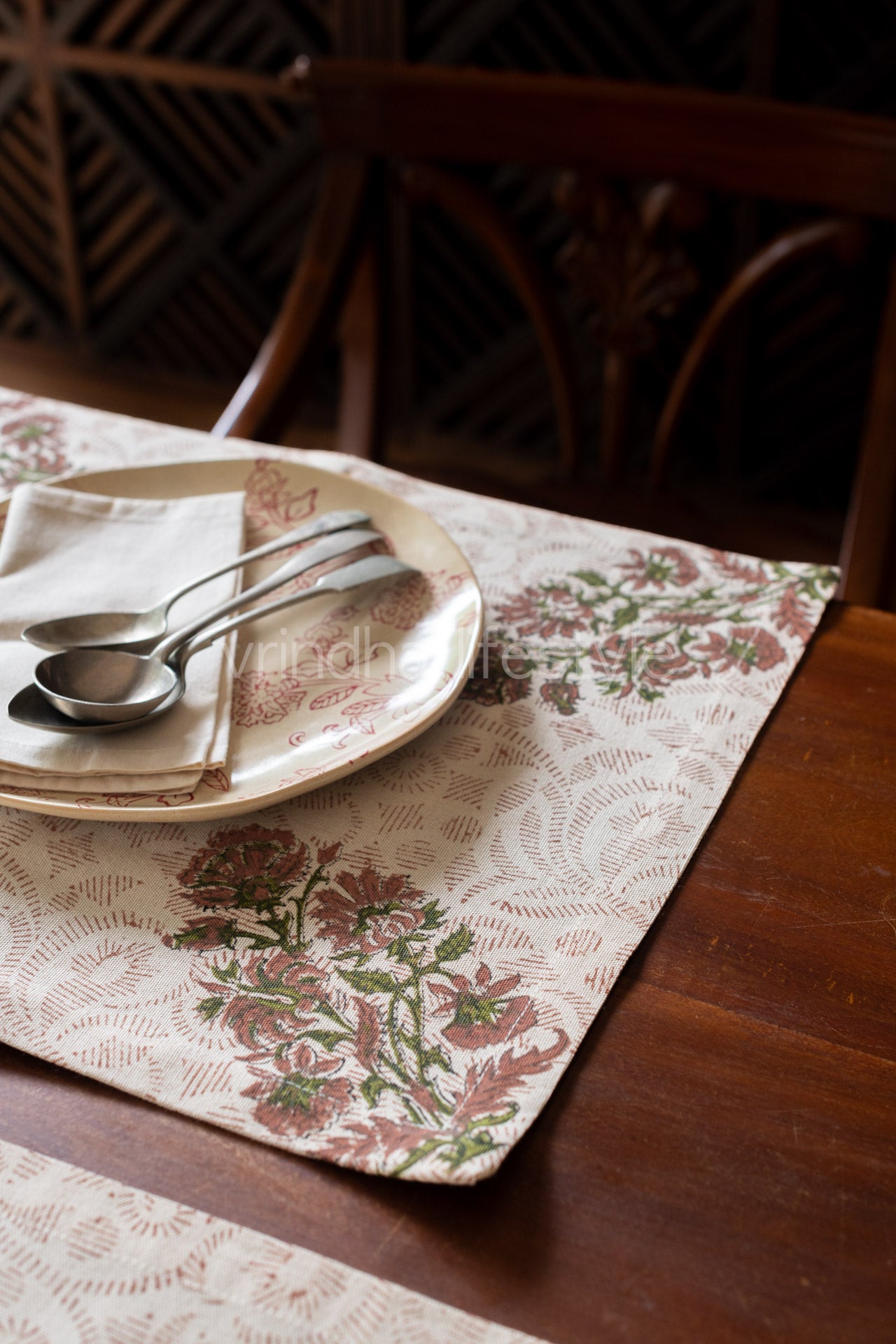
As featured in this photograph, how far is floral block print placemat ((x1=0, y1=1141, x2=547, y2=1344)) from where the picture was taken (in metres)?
0.29

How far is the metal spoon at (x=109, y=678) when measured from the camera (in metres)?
0.43

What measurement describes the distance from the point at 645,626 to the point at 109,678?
0.25 meters

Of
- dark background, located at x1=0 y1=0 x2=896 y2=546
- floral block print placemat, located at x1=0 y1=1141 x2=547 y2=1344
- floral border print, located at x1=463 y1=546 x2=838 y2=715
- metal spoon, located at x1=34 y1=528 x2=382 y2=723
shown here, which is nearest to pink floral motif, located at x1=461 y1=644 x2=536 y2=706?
floral border print, located at x1=463 y1=546 x2=838 y2=715

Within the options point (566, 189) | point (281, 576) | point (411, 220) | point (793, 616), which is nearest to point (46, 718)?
point (281, 576)

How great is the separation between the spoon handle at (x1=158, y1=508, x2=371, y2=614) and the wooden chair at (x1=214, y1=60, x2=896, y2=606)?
0.90 ft

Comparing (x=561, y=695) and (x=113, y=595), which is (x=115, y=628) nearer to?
(x=113, y=595)

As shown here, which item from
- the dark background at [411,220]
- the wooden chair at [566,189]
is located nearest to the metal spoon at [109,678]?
the wooden chair at [566,189]

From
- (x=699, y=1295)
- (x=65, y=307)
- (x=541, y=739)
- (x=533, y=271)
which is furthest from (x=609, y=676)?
(x=65, y=307)

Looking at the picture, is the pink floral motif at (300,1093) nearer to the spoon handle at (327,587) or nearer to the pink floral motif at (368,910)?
the pink floral motif at (368,910)

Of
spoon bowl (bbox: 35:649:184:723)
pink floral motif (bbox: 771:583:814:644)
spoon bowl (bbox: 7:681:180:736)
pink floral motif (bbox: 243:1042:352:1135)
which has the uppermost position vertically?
pink floral motif (bbox: 771:583:814:644)

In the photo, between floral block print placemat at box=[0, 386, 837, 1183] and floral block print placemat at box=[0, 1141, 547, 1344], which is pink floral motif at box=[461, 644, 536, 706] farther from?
floral block print placemat at box=[0, 1141, 547, 1344]

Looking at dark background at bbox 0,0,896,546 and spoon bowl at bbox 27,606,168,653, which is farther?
dark background at bbox 0,0,896,546

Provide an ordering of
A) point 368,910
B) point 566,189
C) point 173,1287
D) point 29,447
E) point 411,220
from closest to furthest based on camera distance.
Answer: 1. point 173,1287
2. point 368,910
3. point 29,447
4. point 566,189
5. point 411,220

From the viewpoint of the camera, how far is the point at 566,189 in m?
0.91
